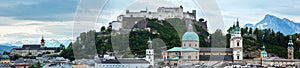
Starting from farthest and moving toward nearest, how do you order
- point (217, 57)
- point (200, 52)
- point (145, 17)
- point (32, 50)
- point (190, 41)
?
A: point (32, 50) → point (145, 17) → point (190, 41) → point (200, 52) → point (217, 57)

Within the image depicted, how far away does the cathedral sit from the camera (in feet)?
113

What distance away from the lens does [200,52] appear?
3481 cm

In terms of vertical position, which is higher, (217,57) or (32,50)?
(32,50)

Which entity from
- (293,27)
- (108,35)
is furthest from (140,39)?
(293,27)

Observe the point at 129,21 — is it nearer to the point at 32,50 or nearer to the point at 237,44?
the point at 237,44

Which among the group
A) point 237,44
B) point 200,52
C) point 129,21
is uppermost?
point 129,21

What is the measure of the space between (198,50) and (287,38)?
8.30 m

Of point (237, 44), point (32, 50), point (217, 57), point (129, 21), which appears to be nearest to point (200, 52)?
point (217, 57)

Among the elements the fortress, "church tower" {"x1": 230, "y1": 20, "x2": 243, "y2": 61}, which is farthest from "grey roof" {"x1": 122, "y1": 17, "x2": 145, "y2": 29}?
"church tower" {"x1": 230, "y1": 20, "x2": 243, "y2": 61}

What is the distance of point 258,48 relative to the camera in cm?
3884

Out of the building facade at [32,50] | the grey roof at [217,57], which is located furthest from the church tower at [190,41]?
the building facade at [32,50]

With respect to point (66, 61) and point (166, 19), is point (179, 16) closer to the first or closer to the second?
point (166, 19)

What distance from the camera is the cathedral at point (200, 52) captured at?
34.3 m

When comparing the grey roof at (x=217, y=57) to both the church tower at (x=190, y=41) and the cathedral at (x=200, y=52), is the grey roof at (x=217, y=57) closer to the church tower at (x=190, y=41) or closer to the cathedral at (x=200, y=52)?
the cathedral at (x=200, y=52)
